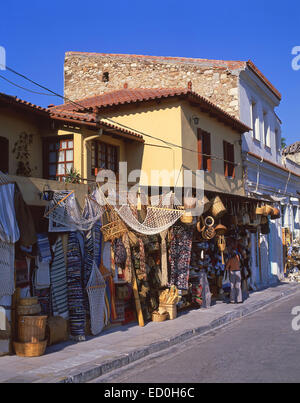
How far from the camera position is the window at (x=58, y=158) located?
1324 cm

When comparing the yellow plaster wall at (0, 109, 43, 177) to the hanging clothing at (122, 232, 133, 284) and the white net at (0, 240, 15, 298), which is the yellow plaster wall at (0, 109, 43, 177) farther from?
the white net at (0, 240, 15, 298)

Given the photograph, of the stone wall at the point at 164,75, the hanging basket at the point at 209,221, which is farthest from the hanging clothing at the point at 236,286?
the stone wall at the point at 164,75

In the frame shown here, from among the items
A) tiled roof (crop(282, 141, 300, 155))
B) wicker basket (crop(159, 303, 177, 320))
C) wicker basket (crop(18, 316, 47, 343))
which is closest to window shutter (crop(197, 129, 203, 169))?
wicker basket (crop(159, 303, 177, 320))

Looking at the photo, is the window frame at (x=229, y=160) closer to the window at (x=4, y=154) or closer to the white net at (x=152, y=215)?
the white net at (x=152, y=215)

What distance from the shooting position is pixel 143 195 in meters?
11.3

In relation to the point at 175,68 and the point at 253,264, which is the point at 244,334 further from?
the point at 175,68

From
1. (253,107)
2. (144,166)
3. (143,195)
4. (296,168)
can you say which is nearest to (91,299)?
(143,195)

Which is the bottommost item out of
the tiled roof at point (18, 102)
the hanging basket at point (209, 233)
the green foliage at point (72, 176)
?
the hanging basket at point (209, 233)

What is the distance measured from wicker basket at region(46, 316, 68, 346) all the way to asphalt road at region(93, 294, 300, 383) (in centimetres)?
186

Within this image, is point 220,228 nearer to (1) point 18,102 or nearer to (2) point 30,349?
(1) point 18,102

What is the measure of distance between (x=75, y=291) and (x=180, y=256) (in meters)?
4.12

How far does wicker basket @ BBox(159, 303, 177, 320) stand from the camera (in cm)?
1145

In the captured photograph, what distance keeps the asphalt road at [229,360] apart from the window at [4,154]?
692 cm

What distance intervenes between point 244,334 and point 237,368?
3.08m
